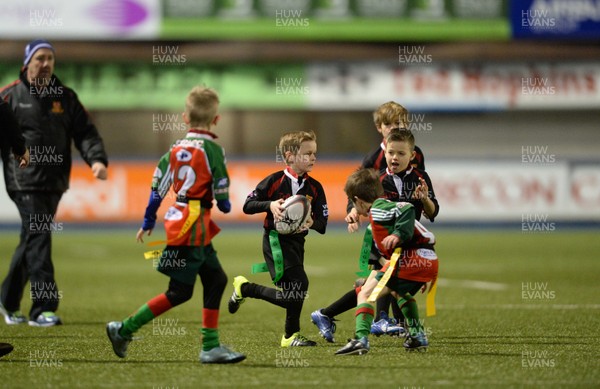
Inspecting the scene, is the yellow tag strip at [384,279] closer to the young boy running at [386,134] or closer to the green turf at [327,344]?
the green turf at [327,344]

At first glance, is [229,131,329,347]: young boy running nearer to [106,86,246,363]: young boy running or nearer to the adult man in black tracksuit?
[106,86,246,363]: young boy running

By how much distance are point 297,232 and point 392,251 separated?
83 cm

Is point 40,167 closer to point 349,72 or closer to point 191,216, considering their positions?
point 191,216

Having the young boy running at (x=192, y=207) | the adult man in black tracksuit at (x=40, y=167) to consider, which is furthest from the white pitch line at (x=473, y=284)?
the young boy running at (x=192, y=207)

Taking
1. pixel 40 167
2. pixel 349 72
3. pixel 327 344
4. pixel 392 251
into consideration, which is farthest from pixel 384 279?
pixel 349 72

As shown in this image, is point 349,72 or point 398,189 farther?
point 349,72

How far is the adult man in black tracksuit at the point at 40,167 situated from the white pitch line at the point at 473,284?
555 cm

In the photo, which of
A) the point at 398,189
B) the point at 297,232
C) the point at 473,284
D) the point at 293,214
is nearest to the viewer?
the point at 293,214

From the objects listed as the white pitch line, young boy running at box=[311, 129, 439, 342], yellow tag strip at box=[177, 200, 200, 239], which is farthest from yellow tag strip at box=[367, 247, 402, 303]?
the white pitch line

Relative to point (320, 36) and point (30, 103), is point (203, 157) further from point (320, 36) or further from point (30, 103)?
point (320, 36)

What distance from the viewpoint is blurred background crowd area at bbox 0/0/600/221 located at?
89.5ft

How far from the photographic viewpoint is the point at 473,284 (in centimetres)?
1417

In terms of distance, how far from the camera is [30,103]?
10.4 meters

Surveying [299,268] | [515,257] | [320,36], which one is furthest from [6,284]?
[320,36]
